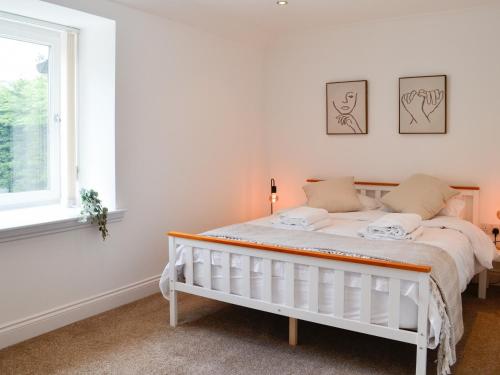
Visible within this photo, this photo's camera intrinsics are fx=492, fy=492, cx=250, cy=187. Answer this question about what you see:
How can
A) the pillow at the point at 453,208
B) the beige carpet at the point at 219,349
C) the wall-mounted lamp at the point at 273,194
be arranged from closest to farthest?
the beige carpet at the point at 219,349
the pillow at the point at 453,208
the wall-mounted lamp at the point at 273,194

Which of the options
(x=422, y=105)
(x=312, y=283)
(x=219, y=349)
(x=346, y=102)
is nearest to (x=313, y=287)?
(x=312, y=283)

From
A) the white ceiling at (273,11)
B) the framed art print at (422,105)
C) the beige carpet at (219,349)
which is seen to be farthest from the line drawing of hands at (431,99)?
the beige carpet at (219,349)

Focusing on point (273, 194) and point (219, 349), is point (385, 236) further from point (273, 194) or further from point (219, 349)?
point (273, 194)

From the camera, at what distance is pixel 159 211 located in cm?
393

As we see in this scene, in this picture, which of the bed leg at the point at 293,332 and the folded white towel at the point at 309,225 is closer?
the bed leg at the point at 293,332

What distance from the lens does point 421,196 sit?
12.7ft

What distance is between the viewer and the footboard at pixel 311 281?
2.37 meters

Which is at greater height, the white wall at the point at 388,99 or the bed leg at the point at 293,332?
the white wall at the point at 388,99

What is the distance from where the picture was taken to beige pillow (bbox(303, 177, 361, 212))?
13.6 feet

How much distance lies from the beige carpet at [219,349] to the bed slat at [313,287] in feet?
1.06

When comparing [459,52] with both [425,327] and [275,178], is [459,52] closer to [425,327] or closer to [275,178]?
[275,178]

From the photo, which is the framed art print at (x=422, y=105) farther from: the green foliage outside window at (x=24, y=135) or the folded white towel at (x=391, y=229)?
the green foliage outside window at (x=24, y=135)

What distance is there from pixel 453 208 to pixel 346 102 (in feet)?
4.55

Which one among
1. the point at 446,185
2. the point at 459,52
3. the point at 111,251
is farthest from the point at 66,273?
the point at 459,52
